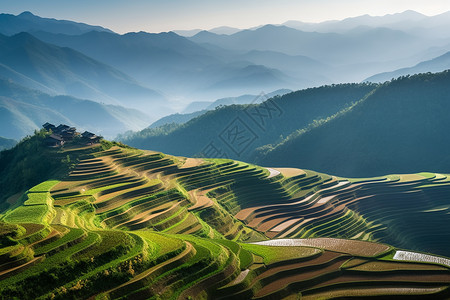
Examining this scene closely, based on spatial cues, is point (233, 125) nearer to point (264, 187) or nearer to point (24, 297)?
point (264, 187)

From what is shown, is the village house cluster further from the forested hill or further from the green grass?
the forested hill

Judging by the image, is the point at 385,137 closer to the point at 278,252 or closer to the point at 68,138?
the point at 68,138

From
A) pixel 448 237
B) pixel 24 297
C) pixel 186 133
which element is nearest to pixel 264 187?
pixel 448 237

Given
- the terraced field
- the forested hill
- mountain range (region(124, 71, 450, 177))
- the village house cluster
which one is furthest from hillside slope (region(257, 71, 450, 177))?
the village house cluster

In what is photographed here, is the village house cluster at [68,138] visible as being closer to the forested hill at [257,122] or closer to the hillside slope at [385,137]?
the hillside slope at [385,137]

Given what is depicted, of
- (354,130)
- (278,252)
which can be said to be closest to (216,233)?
(278,252)

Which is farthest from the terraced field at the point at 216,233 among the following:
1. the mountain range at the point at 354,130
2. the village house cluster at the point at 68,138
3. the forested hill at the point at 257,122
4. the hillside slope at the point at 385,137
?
the forested hill at the point at 257,122
